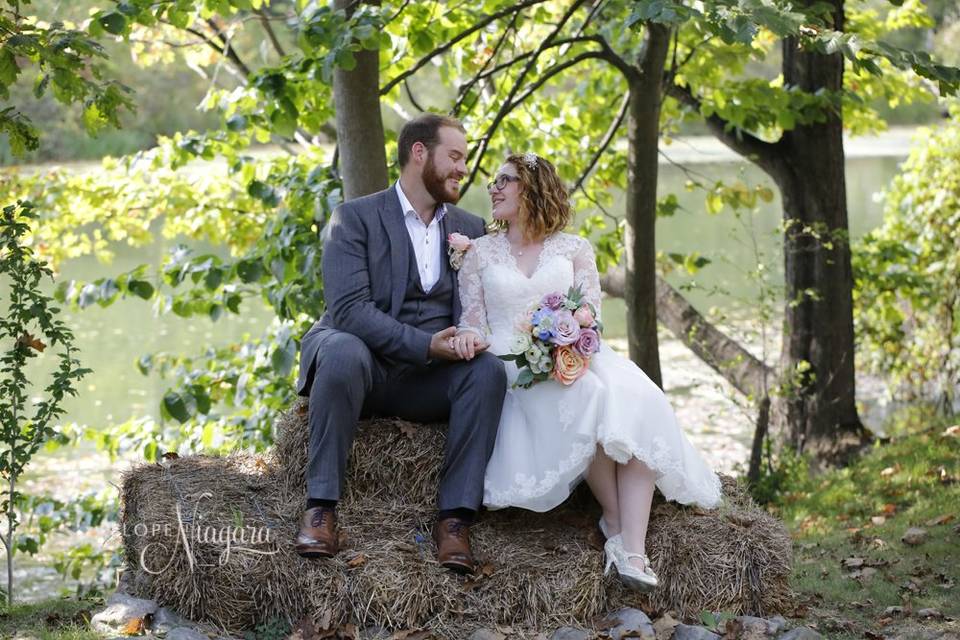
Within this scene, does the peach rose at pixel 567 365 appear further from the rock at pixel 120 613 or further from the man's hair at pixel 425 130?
the rock at pixel 120 613

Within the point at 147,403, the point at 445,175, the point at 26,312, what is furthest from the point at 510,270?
the point at 147,403

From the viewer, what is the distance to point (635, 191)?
20.1 ft

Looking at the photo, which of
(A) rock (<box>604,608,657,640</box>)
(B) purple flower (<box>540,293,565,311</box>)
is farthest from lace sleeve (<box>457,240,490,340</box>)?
(A) rock (<box>604,608,657,640</box>)

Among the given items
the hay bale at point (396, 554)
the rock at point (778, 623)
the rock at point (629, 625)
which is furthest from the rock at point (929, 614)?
the rock at point (629, 625)

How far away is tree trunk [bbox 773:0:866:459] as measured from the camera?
23.2 ft

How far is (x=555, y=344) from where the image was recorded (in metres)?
3.90

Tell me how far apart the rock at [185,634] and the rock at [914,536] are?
3.25 meters

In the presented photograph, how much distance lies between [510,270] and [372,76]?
1343mm

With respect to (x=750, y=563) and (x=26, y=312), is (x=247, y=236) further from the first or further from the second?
(x=750, y=563)

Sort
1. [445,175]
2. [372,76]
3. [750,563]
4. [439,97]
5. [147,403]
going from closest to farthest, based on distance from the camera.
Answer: [750,563] < [445,175] < [372,76] < [147,403] < [439,97]

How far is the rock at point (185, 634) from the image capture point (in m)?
3.37

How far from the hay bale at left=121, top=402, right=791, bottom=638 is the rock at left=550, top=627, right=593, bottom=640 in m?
0.06

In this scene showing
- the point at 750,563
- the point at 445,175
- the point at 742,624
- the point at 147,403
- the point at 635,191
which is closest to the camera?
the point at 742,624

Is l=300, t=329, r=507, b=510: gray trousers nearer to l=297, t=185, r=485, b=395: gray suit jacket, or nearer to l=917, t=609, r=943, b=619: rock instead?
l=297, t=185, r=485, b=395: gray suit jacket
